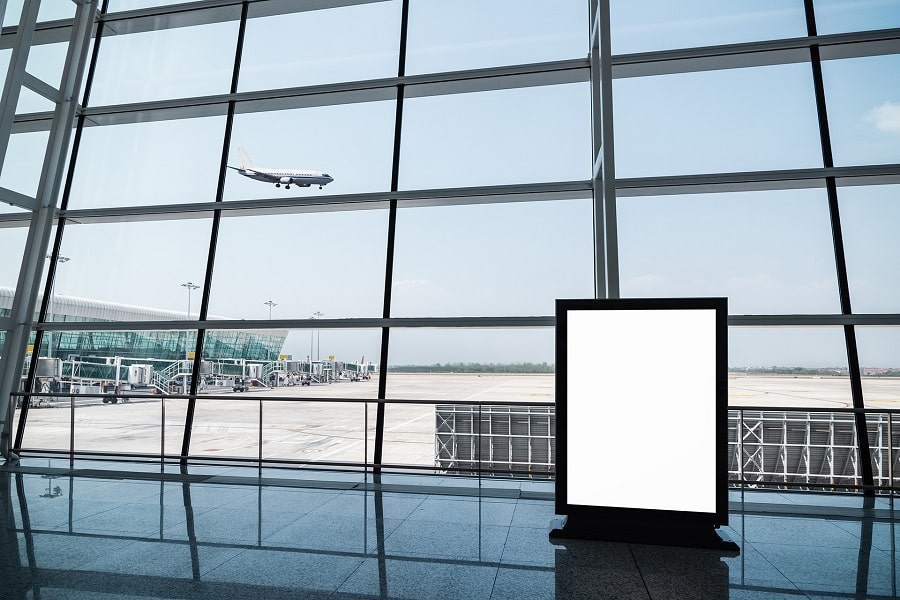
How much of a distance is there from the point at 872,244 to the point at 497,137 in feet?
11.5

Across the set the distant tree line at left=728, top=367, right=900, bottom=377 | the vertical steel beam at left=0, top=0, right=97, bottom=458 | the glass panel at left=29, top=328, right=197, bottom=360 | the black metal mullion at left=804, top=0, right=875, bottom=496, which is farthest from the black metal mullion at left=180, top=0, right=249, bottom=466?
the black metal mullion at left=804, top=0, right=875, bottom=496

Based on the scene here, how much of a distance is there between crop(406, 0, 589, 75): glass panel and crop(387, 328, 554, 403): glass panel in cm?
282

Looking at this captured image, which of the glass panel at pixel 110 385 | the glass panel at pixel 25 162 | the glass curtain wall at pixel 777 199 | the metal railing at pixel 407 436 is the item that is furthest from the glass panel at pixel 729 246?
the glass panel at pixel 25 162

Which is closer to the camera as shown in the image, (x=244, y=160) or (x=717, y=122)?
(x=717, y=122)

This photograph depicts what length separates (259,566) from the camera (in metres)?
2.88

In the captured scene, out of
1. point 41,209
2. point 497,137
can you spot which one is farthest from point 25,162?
point 497,137

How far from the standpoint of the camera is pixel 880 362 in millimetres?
4672

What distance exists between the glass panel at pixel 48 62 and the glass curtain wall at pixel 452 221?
5 cm

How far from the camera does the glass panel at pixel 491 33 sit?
588cm

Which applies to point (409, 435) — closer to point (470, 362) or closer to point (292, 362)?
point (470, 362)

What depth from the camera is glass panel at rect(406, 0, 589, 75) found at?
5.88m

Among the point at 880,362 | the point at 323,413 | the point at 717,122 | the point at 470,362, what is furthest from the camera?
the point at 470,362

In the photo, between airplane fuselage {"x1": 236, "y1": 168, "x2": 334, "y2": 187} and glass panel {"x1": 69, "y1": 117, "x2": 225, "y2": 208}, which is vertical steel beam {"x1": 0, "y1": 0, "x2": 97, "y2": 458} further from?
airplane fuselage {"x1": 236, "y1": 168, "x2": 334, "y2": 187}

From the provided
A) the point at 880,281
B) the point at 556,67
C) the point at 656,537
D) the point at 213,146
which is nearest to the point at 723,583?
the point at 656,537
